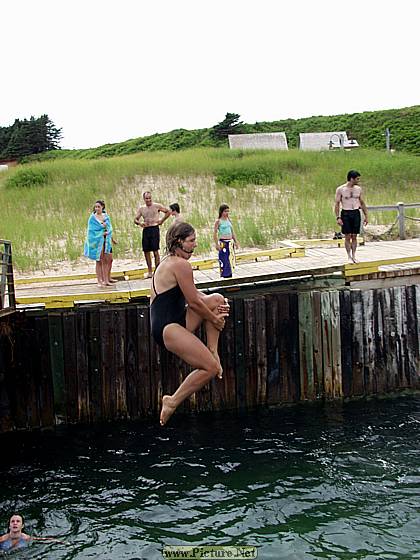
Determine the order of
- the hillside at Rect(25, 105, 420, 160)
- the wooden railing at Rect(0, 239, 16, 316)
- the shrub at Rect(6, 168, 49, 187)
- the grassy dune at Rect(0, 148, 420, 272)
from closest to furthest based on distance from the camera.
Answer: the wooden railing at Rect(0, 239, 16, 316) → the grassy dune at Rect(0, 148, 420, 272) → the shrub at Rect(6, 168, 49, 187) → the hillside at Rect(25, 105, 420, 160)

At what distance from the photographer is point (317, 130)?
60469 mm

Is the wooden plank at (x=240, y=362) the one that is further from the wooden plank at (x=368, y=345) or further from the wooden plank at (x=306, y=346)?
the wooden plank at (x=368, y=345)

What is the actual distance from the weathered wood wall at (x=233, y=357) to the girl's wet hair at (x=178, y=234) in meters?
5.76

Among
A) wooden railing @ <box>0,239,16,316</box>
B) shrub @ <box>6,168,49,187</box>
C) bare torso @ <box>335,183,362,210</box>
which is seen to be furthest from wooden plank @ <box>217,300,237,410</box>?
shrub @ <box>6,168,49,187</box>

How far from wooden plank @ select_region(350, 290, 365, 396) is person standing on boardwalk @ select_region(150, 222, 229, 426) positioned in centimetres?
702

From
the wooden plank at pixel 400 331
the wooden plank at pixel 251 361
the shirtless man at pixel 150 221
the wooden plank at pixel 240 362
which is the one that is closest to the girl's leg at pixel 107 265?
the shirtless man at pixel 150 221

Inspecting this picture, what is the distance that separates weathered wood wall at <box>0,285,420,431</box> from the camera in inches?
514

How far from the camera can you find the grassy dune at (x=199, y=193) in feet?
70.9

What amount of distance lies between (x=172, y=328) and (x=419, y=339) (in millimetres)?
8280

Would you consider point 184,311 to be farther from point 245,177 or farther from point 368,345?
point 245,177

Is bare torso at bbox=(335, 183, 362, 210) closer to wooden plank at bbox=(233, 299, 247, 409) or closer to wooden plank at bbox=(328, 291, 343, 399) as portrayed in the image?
wooden plank at bbox=(328, 291, 343, 399)

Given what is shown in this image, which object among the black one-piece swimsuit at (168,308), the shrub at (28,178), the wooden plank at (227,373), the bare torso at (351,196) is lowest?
the wooden plank at (227,373)

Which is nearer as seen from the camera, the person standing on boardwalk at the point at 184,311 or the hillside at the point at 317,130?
the person standing on boardwalk at the point at 184,311

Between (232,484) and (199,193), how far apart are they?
60.2 ft
